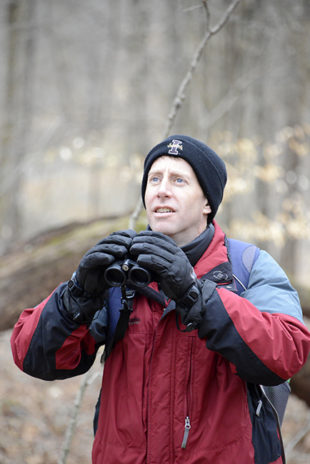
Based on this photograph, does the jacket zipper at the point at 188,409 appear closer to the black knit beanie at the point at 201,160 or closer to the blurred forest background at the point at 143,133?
the black knit beanie at the point at 201,160

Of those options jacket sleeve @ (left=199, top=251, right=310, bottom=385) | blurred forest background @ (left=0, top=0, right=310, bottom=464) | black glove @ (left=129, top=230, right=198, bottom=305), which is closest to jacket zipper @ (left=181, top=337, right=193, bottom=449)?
jacket sleeve @ (left=199, top=251, right=310, bottom=385)

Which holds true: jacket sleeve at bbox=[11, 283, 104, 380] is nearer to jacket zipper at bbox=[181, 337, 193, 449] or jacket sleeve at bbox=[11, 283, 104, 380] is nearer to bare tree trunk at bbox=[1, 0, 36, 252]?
jacket zipper at bbox=[181, 337, 193, 449]

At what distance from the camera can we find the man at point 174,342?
1.70 meters

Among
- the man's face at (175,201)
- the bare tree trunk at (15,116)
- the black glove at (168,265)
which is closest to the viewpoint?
the black glove at (168,265)

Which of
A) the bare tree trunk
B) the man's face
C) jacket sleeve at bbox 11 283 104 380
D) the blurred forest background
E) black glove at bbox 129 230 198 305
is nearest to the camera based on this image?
black glove at bbox 129 230 198 305

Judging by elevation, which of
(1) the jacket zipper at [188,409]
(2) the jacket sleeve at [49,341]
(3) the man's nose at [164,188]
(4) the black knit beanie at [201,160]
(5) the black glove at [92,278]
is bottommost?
(1) the jacket zipper at [188,409]

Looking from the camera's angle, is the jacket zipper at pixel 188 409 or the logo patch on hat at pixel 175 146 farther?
the logo patch on hat at pixel 175 146

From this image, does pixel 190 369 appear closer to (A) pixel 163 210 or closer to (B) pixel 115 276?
(B) pixel 115 276

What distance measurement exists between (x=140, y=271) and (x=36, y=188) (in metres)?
16.9

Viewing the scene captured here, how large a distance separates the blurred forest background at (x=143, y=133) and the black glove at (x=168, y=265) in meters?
1.60

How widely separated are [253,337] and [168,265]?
457 mm

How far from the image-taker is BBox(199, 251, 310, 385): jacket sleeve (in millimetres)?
1676

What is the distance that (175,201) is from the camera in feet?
6.70

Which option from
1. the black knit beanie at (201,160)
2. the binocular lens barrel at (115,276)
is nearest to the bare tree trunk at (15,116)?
the black knit beanie at (201,160)
